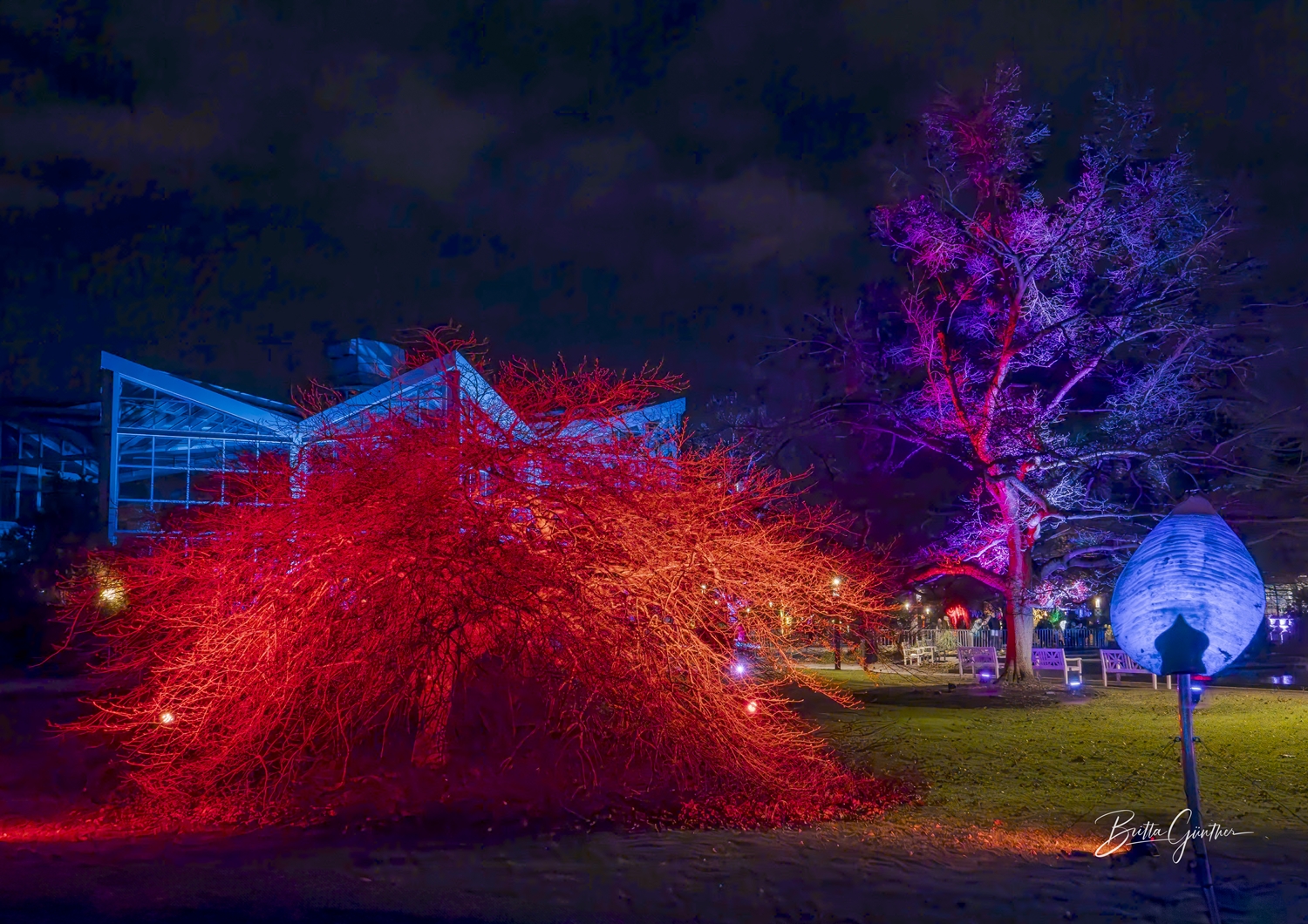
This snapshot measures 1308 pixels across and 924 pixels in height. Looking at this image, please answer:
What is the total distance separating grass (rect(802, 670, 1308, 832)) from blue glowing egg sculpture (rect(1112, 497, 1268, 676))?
3.36m

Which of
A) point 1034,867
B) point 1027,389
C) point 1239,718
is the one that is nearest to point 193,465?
point 1027,389

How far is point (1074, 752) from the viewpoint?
40.3 ft

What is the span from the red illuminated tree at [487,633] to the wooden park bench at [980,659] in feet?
48.9

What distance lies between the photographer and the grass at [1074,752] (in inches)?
349

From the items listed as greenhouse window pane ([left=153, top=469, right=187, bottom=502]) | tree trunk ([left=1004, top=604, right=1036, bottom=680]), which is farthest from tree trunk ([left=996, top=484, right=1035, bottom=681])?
greenhouse window pane ([left=153, top=469, right=187, bottom=502])

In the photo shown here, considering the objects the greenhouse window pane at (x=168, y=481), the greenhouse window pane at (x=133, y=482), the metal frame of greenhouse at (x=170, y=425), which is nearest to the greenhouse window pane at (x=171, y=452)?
the metal frame of greenhouse at (x=170, y=425)

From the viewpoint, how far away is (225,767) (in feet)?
28.4

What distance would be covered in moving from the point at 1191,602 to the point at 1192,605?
0.01m

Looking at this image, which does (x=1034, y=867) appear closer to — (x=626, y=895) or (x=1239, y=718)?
(x=626, y=895)

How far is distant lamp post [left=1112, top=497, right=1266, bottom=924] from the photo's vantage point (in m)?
5.18

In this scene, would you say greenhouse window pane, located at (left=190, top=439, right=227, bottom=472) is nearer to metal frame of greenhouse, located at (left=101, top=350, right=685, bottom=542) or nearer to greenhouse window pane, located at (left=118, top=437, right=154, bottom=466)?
metal frame of greenhouse, located at (left=101, top=350, right=685, bottom=542)

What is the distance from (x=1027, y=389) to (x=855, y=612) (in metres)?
10.6

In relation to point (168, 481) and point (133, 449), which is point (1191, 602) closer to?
point (133, 449)

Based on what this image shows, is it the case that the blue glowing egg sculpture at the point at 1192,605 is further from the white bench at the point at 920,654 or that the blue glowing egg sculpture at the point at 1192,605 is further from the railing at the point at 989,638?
the white bench at the point at 920,654
